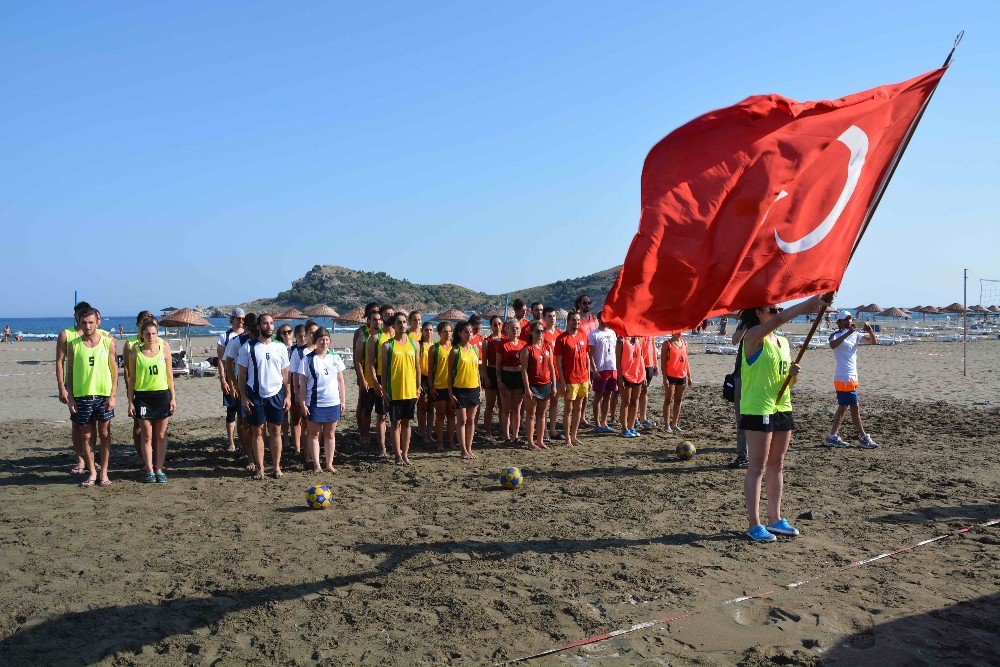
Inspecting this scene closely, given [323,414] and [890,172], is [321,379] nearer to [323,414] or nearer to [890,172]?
[323,414]

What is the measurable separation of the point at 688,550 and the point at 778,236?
2541 millimetres


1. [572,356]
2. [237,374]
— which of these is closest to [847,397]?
[572,356]

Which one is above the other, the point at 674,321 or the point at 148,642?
the point at 674,321

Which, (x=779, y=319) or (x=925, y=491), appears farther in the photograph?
(x=925, y=491)

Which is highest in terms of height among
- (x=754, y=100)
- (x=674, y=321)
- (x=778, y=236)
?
(x=754, y=100)

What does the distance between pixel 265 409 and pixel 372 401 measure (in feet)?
6.98

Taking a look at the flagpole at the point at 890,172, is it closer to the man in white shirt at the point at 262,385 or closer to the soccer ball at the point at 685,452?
the soccer ball at the point at 685,452

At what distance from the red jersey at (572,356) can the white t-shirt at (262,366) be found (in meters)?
4.00

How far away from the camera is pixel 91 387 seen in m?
7.75

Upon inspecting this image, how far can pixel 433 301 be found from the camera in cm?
10288

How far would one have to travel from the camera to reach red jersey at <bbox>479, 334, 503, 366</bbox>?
10305 millimetres

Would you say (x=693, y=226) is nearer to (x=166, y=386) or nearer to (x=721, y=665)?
(x=721, y=665)

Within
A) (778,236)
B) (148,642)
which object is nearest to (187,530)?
(148,642)

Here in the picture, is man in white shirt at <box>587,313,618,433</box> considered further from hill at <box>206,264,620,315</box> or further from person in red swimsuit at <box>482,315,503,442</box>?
hill at <box>206,264,620,315</box>
